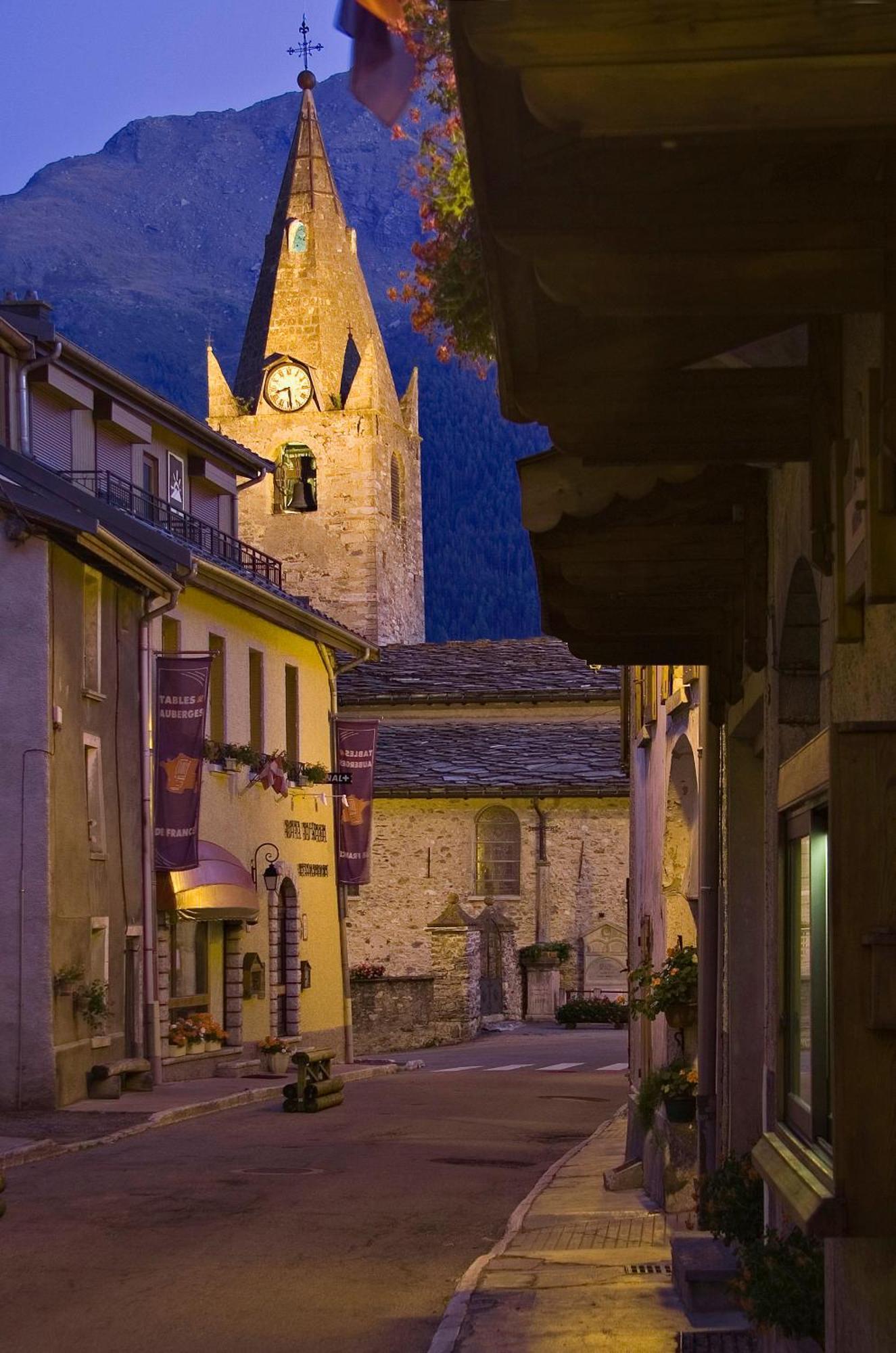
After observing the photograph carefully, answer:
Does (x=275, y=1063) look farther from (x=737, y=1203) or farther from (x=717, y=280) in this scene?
(x=717, y=280)

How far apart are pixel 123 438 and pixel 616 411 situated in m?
26.9

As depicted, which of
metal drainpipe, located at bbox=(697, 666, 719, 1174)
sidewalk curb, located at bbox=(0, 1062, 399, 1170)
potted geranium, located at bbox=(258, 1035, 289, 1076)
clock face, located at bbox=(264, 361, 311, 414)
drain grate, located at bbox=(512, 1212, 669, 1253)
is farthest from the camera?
clock face, located at bbox=(264, 361, 311, 414)

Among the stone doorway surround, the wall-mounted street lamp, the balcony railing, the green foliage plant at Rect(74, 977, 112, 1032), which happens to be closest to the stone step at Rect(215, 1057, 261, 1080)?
the wall-mounted street lamp

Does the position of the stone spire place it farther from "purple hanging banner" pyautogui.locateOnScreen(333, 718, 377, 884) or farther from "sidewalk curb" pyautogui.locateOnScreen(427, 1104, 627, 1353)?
"sidewalk curb" pyautogui.locateOnScreen(427, 1104, 627, 1353)

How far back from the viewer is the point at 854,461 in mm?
5176

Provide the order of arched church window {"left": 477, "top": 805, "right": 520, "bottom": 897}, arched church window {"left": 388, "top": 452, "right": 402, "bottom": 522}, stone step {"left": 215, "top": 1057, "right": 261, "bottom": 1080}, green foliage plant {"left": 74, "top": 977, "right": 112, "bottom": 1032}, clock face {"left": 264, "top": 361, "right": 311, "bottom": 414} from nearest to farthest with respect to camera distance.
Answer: green foliage plant {"left": 74, "top": 977, "right": 112, "bottom": 1032} < stone step {"left": 215, "top": 1057, "right": 261, "bottom": 1080} < arched church window {"left": 477, "top": 805, "right": 520, "bottom": 897} < clock face {"left": 264, "top": 361, "right": 311, "bottom": 414} < arched church window {"left": 388, "top": 452, "right": 402, "bottom": 522}

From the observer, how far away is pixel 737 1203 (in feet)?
27.3

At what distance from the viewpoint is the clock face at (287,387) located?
2835 inches

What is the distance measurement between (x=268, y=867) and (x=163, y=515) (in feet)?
19.2

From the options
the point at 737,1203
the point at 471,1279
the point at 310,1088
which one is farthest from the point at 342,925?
the point at 737,1203

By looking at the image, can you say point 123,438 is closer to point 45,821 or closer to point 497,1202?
point 45,821

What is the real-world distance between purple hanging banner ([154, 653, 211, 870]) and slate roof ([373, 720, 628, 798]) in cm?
1716

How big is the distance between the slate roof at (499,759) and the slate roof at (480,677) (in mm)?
682

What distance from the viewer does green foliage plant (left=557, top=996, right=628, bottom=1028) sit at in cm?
4306
